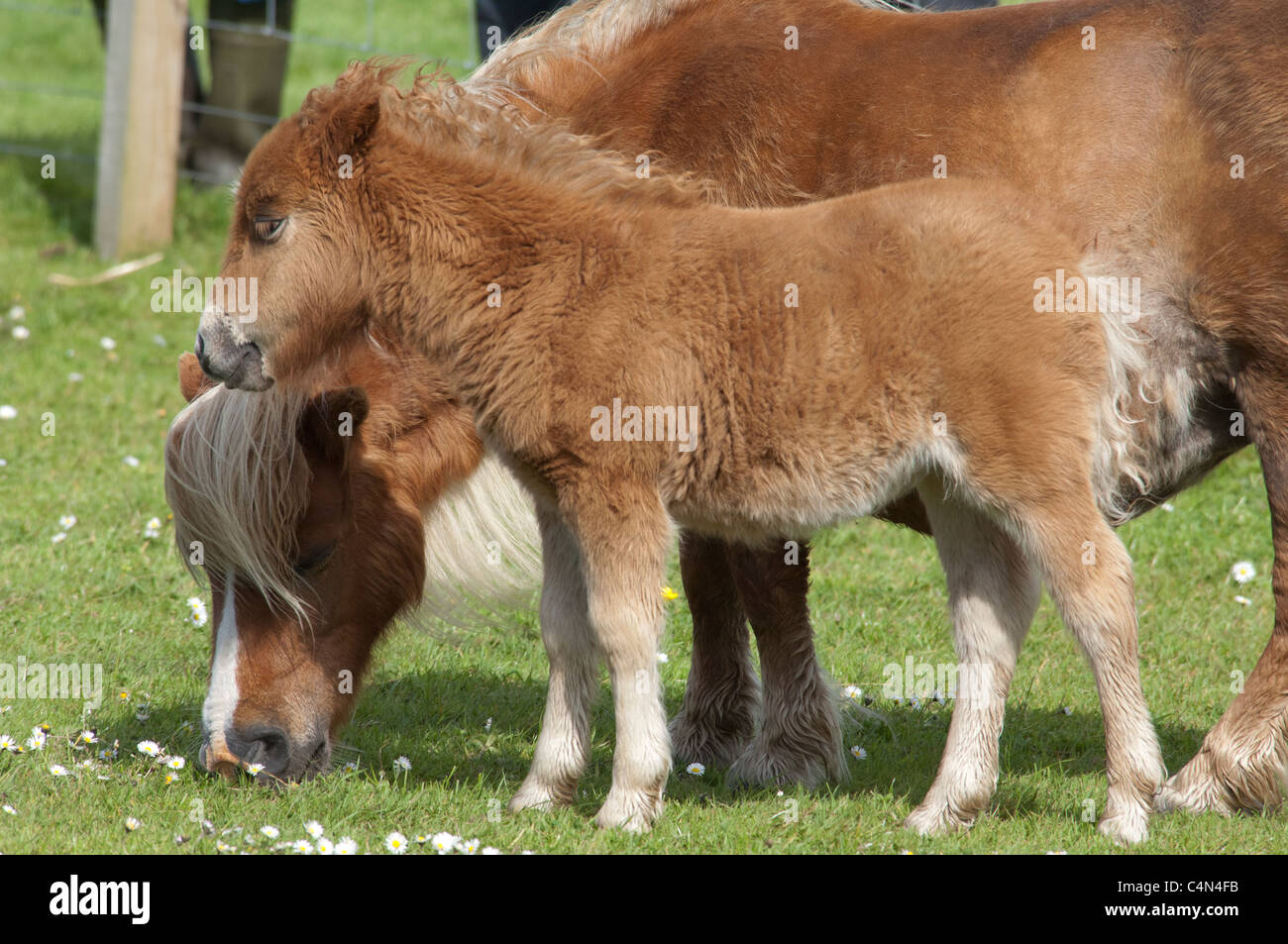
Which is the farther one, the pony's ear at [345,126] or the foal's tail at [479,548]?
the foal's tail at [479,548]

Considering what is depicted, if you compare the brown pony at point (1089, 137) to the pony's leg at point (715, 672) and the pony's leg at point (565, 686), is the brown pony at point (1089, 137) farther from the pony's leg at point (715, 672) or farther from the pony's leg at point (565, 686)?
the pony's leg at point (565, 686)

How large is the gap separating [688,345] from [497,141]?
0.90 meters

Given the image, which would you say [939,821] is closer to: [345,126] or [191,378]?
[345,126]

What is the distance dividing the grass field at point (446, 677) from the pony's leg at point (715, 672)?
0.85 feet

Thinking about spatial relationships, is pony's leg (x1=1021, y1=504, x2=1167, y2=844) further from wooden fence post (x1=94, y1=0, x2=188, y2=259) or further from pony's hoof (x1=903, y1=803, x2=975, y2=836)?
wooden fence post (x1=94, y1=0, x2=188, y2=259)

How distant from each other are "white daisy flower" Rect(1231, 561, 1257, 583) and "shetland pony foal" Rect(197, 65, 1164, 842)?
3354 mm

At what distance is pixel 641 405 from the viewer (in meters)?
4.13

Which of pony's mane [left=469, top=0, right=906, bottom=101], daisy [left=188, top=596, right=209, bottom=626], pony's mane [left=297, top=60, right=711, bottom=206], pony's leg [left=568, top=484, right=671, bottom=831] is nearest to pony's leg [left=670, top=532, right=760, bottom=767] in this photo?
pony's leg [left=568, top=484, right=671, bottom=831]

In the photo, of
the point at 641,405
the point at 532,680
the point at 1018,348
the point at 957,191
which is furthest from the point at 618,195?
the point at 532,680

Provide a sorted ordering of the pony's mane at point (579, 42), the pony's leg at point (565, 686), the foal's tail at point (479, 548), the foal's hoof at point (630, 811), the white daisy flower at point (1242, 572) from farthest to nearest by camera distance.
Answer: the white daisy flower at point (1242, 572), the foal's tail at point (479, 548), the pony's mane at point (579, 42), the pony's leg at point (565, 686), the foal's hoof at point (630, 811)

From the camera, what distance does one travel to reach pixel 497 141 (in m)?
4.45

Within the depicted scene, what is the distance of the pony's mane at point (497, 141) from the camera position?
14.2 ft

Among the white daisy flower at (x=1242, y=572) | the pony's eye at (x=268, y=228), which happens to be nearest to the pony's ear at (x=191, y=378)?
the pony's eye at (x=268, y=228)

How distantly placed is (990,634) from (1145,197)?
1.43 m
